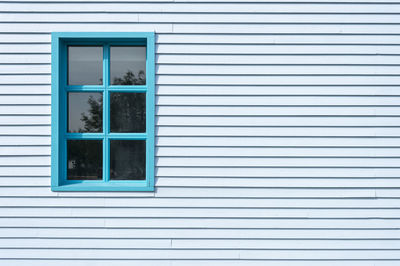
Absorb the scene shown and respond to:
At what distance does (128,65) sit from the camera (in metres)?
2.68

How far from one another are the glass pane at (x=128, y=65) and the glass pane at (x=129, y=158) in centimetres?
60

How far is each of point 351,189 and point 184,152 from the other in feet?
5.25

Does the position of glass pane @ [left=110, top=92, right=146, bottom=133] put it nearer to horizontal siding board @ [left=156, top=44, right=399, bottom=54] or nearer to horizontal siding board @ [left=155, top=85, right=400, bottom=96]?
horizontal siding board @ [left=155, top=85, right=400, bottom=96]

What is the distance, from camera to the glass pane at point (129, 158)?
265 centimetres

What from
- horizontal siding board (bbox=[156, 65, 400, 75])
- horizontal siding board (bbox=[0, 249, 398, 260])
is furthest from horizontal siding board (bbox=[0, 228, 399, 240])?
horizontal siding board (bbox=[156, 65, 400, 75])

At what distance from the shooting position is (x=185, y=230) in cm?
256

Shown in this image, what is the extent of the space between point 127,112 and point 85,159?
0.62 metres

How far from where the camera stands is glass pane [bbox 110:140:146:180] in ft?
8.69

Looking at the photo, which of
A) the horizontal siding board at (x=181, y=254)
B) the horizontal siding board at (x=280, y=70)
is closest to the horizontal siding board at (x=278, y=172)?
the horizontal siding board at (x=181, y=254)

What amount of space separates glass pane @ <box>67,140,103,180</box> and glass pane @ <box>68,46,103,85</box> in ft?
1.98

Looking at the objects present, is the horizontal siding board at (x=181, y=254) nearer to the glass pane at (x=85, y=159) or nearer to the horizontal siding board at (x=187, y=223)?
the horizontal siding board at (x=187, y=223)
